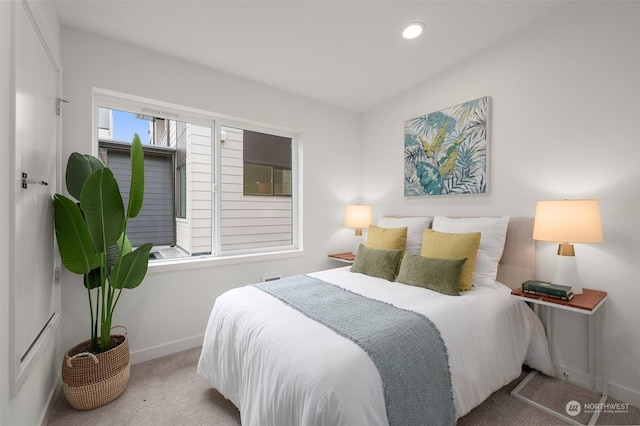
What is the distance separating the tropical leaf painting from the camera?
8.16 feet

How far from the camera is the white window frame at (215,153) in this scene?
2.33 meters

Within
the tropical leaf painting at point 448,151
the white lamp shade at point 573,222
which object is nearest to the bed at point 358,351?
the white lamp shade at point 573,222

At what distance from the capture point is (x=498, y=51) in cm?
237

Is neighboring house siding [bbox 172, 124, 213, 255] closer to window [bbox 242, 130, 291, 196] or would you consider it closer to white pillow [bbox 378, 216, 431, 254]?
window [bbox 242, 130, 291, 196]

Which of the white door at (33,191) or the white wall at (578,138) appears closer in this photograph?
the white door at (33,191)

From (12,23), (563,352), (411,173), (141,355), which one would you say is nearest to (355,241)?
(411,173)

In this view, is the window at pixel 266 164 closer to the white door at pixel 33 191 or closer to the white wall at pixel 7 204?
the white door at pixel 33 191

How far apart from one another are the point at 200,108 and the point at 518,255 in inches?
120

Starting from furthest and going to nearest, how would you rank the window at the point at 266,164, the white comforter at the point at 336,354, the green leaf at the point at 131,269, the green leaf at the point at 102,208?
the window at the point at 266,164 < the green leaf at the point at 131,269 < the green leaf at the point at 102,208 < the white comforter at the point at 336,354

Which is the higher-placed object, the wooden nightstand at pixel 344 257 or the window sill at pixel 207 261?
the window sill at pixel 207 261

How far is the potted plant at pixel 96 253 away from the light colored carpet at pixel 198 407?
0.32ft

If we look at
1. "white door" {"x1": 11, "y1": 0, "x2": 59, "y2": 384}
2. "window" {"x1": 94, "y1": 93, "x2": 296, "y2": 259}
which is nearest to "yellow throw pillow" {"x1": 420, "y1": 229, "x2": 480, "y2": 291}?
"window" {"x1": 94, "y1": 93, "x2": 296, "y2": 259}
